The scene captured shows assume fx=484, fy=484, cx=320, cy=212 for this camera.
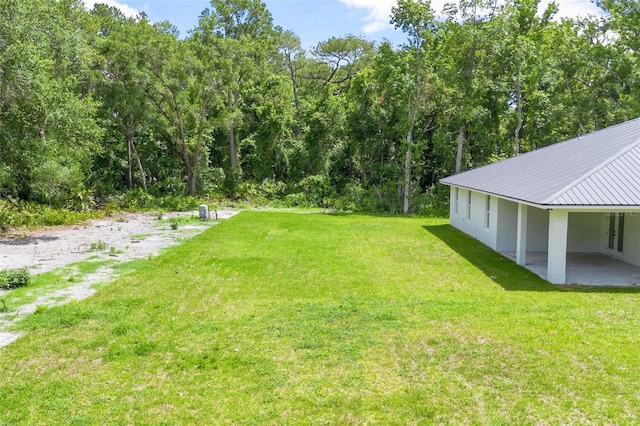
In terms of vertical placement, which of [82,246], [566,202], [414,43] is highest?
[414,43]

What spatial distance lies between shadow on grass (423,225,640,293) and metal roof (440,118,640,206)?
73.4 inches

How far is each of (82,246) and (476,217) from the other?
13.6 m

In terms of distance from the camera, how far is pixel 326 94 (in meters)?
33.7

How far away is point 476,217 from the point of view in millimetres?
17859

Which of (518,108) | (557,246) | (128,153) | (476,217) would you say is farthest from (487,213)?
(128,153)

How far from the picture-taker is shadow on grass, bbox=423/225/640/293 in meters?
10.6

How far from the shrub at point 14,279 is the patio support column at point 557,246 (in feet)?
38.4

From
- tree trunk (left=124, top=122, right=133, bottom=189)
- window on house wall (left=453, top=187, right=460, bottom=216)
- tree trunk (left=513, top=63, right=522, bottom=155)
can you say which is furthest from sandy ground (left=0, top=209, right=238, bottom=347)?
tree trunk (left=513, top=63, right=522, bottom=155)

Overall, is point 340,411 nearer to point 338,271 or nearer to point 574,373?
point 574,373

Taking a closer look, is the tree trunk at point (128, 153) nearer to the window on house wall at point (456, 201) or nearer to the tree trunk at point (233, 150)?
the tree trunk at point (233, 150)

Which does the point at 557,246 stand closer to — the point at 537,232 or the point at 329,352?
the point at 537,232

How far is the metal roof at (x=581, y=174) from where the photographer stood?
10.7m

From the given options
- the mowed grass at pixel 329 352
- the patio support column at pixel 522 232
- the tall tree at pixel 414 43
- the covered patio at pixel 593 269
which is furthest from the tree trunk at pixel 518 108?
the mowed grass at pixel 329 352

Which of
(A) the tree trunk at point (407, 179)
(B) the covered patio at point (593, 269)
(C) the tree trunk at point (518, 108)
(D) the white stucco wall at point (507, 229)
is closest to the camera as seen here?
(B) the covered patio at point (593, 269)
